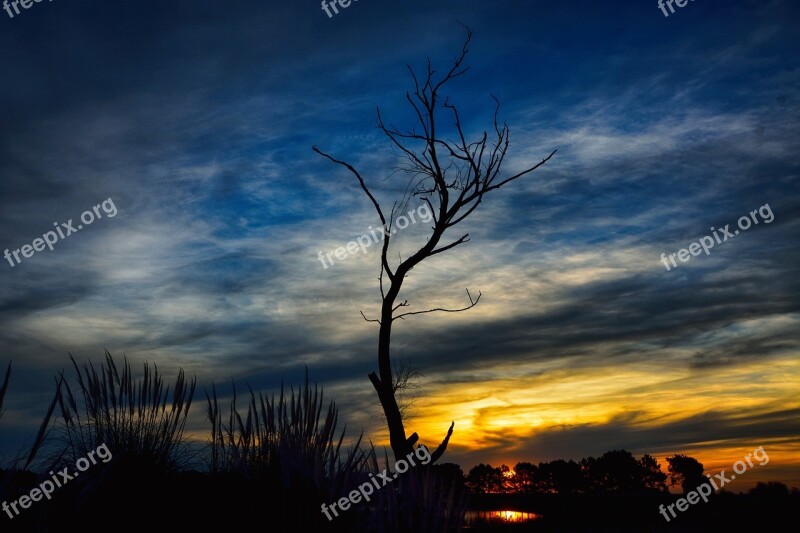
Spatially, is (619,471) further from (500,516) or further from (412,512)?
(412,512)

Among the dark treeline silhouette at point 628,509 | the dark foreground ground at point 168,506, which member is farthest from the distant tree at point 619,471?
the dark foreground ground at point 168,506

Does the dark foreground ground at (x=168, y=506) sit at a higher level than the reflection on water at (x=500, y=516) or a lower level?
higher

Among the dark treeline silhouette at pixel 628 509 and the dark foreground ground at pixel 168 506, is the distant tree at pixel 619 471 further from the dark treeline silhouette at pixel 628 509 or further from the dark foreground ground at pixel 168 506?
the dark foreground ground at pixel 168 506

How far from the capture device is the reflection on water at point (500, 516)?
11961mm

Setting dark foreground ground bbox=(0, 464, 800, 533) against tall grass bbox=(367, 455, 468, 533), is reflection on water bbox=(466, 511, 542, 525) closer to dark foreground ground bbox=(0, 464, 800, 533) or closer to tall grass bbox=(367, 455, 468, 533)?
dark foreground ground bbox=(0, 464, 800, 533)

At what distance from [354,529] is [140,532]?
55.3 inches

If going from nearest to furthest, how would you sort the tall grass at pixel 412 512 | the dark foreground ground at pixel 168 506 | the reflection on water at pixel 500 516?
the dark foreground ground at pixel 168 506
the tall grass at pixel 412 512
the reflection on water at pixel 500 516

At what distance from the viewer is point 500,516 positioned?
12.2 meters

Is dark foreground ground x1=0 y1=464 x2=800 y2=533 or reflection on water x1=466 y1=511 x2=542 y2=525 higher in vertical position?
dark foreground ground x1=0 y1=464 x2=800 y2=533

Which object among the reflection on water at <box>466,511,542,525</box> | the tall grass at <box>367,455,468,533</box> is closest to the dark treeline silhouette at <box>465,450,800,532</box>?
the reflection on water at <box>466,511,542,525</box>

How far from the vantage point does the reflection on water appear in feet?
39.2

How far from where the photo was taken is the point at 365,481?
17.5 feet

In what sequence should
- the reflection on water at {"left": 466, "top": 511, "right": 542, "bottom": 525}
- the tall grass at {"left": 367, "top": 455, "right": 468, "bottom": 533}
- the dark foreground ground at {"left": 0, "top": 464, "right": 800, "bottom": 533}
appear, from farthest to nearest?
the reflection on water at {"left": 466, "top": 511, "right": 542, "bottom": 525} < the tall grass at {"left": 367, "top": 455, "right": 468, "bottom": 533} < the dark foreground ground at {"left": 0, "top": 464, "right": 800, "bottom": 533}

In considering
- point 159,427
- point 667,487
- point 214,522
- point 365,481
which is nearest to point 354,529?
point 365,481
